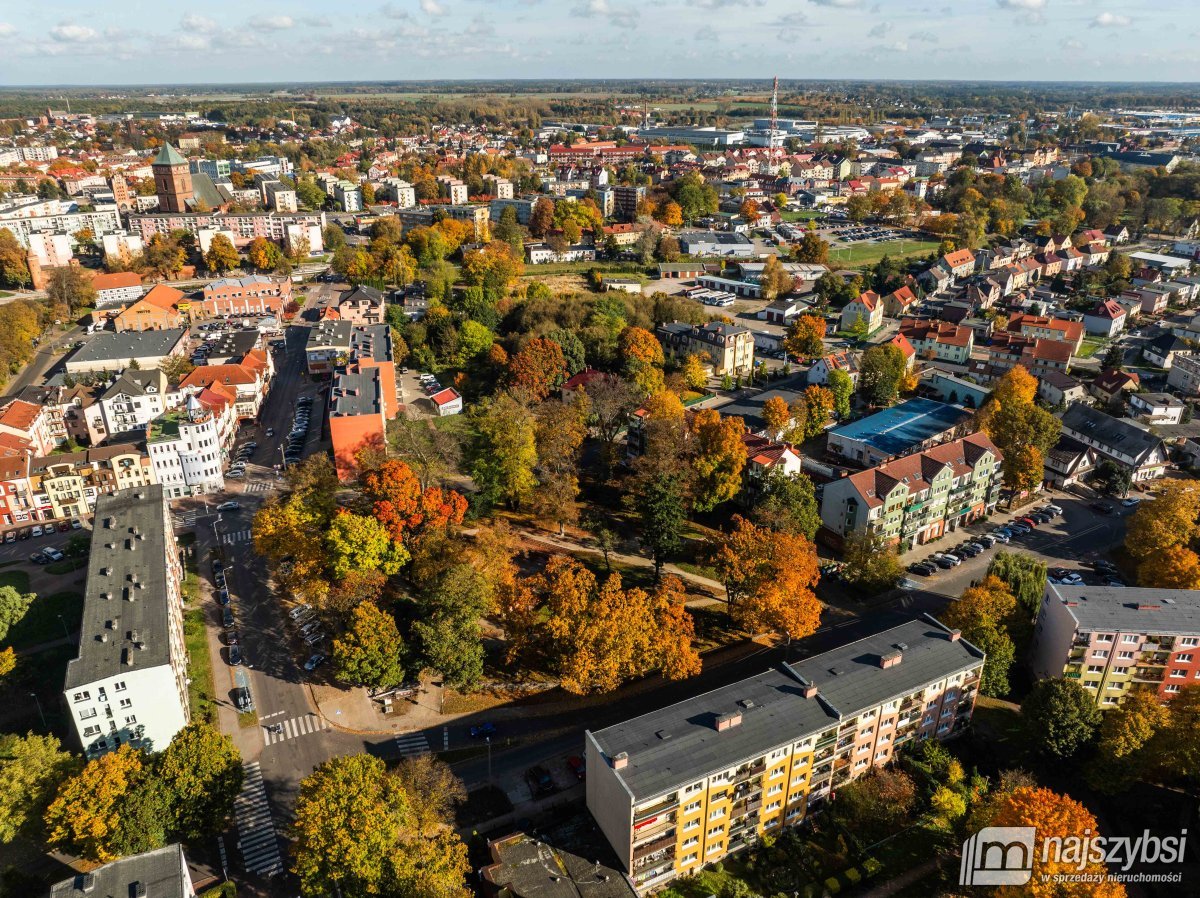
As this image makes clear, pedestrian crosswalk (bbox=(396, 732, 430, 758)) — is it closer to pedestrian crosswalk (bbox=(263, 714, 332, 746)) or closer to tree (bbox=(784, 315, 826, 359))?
pedestrian crosswalk (bbox=(263, 714, 332, 746))

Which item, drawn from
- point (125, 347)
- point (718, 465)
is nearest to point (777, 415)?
point (718, 465)

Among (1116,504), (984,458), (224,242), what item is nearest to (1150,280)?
(1116,504)

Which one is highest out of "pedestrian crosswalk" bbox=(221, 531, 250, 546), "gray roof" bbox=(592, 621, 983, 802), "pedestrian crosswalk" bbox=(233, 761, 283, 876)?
"gray roof" bbox=(592, 621, 983, 802)

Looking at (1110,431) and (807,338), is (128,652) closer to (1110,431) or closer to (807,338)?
(807,338)

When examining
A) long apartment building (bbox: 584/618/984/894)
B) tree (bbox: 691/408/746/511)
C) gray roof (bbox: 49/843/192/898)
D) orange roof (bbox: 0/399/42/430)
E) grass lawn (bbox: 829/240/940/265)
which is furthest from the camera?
grass lawn (bbox: 829/240/940/265)

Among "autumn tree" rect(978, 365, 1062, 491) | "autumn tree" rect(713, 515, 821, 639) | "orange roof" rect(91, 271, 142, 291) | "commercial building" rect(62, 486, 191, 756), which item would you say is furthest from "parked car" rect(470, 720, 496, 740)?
"orange roof" rect(91, 271, 142, 291)

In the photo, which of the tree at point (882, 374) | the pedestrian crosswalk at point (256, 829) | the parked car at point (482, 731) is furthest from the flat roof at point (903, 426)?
the pedestrian crosswalk at point (256, 829)

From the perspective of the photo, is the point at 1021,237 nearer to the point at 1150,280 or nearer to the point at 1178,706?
the point at 1150,280
